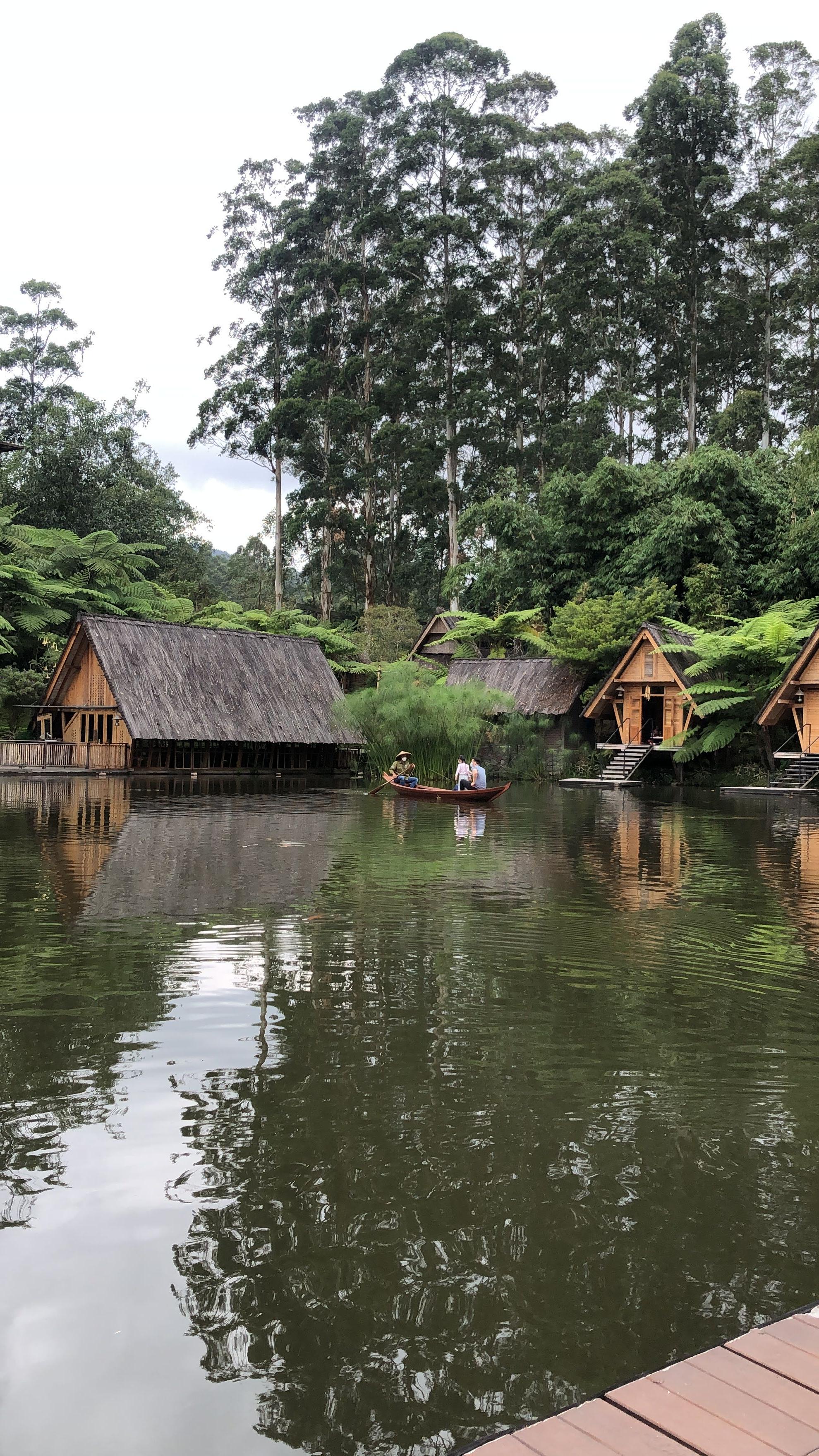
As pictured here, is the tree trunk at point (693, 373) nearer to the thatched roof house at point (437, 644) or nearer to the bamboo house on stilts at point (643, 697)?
the thatched roof house at point (437, 644)

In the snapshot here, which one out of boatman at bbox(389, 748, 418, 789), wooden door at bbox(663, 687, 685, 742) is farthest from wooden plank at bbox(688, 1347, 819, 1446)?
wooden door at bbox(663, 687, 685, 742)

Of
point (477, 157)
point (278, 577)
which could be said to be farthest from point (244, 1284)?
point (477, 157)

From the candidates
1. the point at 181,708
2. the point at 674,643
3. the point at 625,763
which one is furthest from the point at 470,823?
the point at 674,643

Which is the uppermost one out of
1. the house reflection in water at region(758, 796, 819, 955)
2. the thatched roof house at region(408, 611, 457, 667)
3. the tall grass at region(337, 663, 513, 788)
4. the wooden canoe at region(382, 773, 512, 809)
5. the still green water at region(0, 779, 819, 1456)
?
the thatched roof house at region(408, 611, 457, 667)

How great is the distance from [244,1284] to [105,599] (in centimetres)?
3799

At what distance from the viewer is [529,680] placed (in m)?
38.4

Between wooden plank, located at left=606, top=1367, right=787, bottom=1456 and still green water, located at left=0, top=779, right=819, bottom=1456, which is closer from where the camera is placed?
wooden plank, located at left=606, top=1367, right=787, bottom=1456

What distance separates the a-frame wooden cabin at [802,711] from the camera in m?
29.4

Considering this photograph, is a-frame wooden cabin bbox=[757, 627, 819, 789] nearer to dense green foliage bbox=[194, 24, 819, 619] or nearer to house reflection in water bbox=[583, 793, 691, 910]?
house reflection in water bbox=[583, 793, 691, 910]

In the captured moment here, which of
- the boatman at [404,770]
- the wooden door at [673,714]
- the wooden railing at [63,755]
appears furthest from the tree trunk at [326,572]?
the boatman at [404,770]

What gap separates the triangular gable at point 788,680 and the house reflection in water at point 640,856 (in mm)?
6847

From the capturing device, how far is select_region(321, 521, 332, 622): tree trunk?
5278cm

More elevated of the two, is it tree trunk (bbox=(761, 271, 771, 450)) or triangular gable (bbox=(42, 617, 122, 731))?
tree trunk (bbox=(761, 271, 771, 450))

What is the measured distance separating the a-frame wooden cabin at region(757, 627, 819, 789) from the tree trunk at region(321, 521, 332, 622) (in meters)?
26.6
